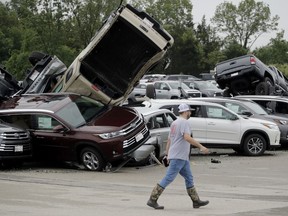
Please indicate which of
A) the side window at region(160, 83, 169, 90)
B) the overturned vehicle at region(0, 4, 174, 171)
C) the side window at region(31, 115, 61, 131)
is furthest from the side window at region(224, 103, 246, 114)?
the side window at region(160, 83, 169, 90)

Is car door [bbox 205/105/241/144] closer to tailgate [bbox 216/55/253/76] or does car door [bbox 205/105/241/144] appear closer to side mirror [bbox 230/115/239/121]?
side mirror [bbox 230/115/239/121]

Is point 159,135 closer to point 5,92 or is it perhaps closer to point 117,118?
point 117,118

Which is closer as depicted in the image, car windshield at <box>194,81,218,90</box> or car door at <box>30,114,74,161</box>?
car door at <box>30,114,74,161</box>

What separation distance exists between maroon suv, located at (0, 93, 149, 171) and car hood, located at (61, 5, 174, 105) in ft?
3.34

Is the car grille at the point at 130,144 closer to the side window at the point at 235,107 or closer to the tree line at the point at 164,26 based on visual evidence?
the side window at the point at 235,107

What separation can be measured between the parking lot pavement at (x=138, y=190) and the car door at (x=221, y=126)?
1473 millimetres

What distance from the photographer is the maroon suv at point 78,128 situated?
14453 millimetres

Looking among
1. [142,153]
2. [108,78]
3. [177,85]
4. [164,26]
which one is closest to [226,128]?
[108,78]

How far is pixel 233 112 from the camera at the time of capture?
1912 centimetres

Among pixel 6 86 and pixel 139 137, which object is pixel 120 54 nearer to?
pixel 139 137

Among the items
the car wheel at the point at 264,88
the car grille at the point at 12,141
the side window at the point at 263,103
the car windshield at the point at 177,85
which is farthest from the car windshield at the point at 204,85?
the car grille at the point at 12,141

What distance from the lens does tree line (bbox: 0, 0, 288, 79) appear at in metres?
43.2

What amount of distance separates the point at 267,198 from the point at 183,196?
1.50 meters

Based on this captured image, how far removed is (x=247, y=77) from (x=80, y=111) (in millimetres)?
11688
